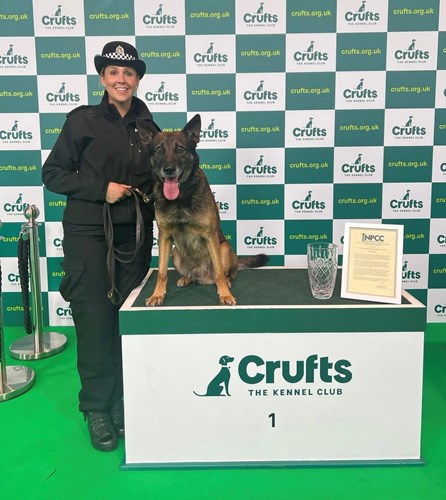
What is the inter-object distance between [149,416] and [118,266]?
0.67 meters

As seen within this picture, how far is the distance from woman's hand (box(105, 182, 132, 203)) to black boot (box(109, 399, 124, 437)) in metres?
0.92

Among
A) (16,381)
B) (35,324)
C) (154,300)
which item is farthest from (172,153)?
(35,324)

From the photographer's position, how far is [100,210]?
2168 mm

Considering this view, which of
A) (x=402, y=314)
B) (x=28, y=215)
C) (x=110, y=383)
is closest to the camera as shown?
(x=402, y=314)

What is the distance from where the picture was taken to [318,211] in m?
3.61

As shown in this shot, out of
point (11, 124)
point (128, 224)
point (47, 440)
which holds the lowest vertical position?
point (47, 440)

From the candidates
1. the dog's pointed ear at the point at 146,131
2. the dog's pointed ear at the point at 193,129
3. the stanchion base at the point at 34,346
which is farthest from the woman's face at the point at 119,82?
the stanchion base at the point at 34,346

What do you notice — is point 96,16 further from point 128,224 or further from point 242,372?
point 242,372

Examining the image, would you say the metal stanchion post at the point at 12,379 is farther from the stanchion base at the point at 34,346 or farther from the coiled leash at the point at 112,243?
the coiled leash at the point at 112,243

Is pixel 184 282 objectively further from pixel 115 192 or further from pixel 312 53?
pixel 312 53

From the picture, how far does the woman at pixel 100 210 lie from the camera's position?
2.13 metres

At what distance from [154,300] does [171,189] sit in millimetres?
441

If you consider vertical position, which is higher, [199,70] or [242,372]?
[199,70]

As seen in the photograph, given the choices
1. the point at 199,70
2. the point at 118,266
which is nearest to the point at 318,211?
the point at 199,70
